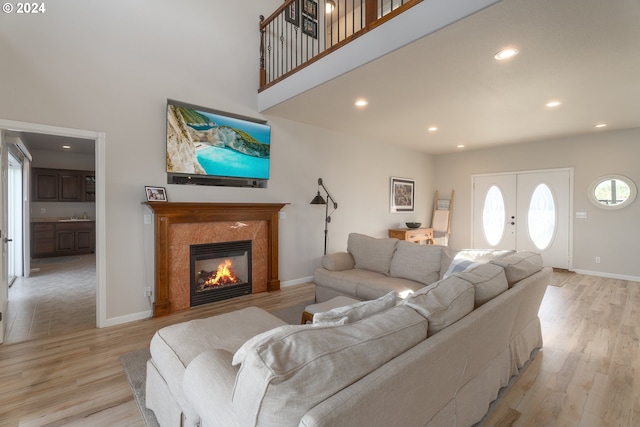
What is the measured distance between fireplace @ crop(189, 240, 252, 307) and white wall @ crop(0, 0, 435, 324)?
1.89 ft

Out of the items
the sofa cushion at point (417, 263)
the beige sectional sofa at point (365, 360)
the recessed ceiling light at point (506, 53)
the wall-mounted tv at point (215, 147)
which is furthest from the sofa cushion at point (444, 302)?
the wall-mounted tv at point (215, 147)

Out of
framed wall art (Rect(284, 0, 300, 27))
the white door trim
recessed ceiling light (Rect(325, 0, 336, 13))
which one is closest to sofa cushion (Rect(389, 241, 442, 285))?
the white door trim

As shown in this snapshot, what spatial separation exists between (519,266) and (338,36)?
289 cm

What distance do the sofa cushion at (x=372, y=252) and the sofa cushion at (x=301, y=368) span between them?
2.66m

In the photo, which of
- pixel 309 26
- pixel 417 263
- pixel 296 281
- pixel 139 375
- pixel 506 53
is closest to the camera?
pixel 139 375

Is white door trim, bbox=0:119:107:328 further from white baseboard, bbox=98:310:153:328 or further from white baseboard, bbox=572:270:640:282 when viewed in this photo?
white baseboard, bbox=572:270:640:282

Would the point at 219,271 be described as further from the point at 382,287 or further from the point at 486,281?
the point at 486,281

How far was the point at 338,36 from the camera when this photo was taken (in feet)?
10.8

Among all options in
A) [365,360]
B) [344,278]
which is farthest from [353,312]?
[344,278]

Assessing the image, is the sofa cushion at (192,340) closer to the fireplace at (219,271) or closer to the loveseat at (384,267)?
the loveseat at (384,267)

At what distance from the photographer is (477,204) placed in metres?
7.14

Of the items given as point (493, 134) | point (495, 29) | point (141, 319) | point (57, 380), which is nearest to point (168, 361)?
point (57, 380)

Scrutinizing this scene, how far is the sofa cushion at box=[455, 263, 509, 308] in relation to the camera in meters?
Result: 1.77

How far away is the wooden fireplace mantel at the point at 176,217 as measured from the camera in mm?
3401
